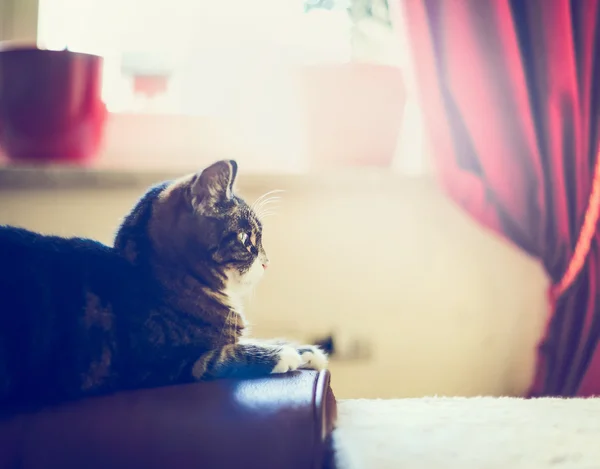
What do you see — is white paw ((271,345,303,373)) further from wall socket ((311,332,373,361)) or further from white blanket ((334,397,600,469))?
wall socket ((311,332,373,361))

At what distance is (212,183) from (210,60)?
0.71 meters

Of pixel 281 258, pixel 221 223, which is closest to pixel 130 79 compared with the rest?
pixel 281 258

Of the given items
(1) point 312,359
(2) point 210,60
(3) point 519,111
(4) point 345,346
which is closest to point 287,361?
(1) point 312,359

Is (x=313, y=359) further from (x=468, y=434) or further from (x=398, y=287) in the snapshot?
(x=398, y=287)

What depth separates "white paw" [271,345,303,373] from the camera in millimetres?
896

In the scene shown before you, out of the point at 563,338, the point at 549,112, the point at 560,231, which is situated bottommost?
the point at 563,338

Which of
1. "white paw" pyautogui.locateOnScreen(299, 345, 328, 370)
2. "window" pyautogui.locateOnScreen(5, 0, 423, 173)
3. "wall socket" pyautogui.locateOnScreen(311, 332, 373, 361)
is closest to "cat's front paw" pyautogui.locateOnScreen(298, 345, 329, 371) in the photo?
"white paw" pyautogui.locateOnScreen(299, 345, 328, 370)

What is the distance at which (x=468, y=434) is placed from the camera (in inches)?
33.7

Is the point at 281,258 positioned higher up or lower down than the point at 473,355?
higher up

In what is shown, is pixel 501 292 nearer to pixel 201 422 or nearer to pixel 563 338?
pixel 563 338

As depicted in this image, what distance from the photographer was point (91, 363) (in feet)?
2.88

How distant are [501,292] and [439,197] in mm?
282

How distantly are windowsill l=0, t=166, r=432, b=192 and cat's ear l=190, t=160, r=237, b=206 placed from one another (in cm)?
37

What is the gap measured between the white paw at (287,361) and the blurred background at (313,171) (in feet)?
1.73
